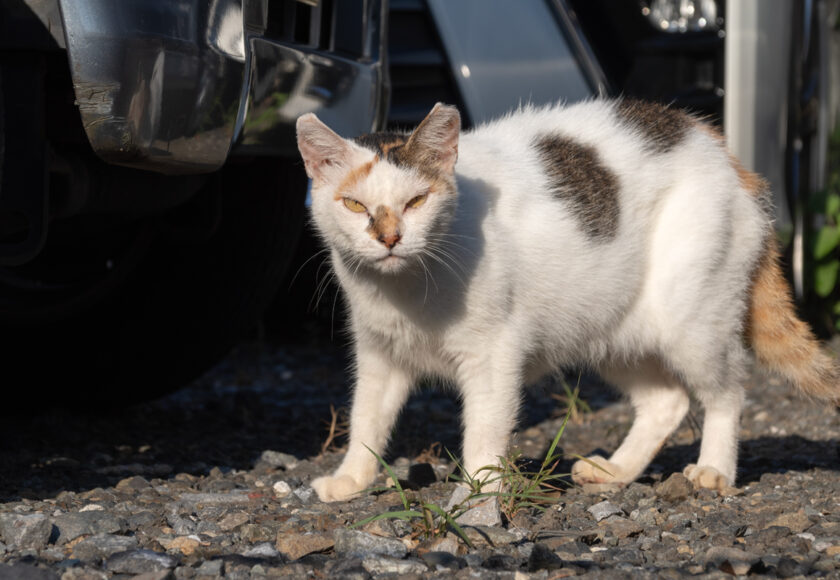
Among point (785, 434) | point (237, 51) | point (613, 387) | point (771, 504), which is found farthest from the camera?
point (785, 434)

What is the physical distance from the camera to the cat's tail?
3.47 meters

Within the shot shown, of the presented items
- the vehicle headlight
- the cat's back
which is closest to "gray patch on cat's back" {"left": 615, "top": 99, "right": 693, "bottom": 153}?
the cat's back

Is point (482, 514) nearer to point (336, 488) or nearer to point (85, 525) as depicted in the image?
point (336, 488)

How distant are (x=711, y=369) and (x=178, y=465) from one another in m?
1.84

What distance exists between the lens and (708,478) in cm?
320

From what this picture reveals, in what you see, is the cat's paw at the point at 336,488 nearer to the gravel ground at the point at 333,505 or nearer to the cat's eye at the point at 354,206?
the gravel ground at the point at 333,505

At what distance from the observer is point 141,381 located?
403cm

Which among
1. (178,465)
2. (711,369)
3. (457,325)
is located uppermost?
(457,325)

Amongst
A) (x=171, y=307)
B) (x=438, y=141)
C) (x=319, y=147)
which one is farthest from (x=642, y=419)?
(x=171, y=307)

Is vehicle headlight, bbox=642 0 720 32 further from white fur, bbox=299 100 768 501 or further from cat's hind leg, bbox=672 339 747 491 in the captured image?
cat's hind leg, bbox=672 339 747 491

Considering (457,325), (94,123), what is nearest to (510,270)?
(457,325)

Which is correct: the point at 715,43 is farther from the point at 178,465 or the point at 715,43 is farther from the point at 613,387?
the point at 178,465

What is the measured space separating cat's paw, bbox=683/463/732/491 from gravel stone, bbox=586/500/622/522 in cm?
45

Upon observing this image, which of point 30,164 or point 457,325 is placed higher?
point 30,164
